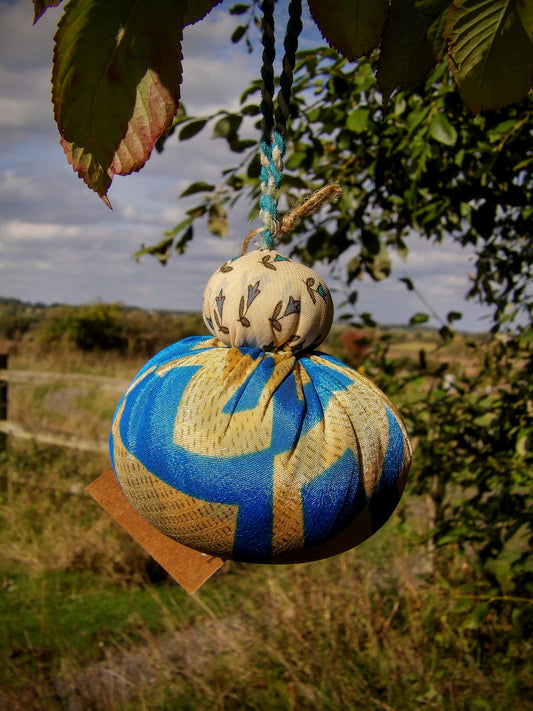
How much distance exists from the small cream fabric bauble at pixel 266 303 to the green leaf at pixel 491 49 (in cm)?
30

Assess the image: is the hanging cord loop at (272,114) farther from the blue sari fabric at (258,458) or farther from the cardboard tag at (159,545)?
the cardboard tag at (159,545)

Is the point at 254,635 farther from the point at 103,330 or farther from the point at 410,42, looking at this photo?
the point at 103,330

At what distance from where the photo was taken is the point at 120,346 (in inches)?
496

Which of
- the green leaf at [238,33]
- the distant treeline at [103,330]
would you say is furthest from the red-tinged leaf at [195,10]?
Result: the distant treeline at [103,330]

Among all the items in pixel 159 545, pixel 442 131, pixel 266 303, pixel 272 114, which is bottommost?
pixel 159 545

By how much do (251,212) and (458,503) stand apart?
1215 millimetres

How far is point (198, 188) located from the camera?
192cm

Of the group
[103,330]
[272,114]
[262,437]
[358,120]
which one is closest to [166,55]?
[272,114]

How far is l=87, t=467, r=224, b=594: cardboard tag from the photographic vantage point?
0.89m

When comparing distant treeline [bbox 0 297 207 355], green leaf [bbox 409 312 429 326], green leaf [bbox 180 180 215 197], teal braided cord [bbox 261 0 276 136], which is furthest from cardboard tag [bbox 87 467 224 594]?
distant treeline [bbox 0 297 207 355]

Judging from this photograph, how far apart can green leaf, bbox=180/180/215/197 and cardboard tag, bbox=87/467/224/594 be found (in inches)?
44.7

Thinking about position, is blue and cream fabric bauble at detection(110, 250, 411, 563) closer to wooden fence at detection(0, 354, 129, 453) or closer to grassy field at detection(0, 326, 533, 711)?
grassy field at detection(0, 326, 533, 711)

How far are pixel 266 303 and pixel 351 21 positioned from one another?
34cm

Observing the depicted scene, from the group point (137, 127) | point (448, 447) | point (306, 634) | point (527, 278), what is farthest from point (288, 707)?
point (137, 127)
